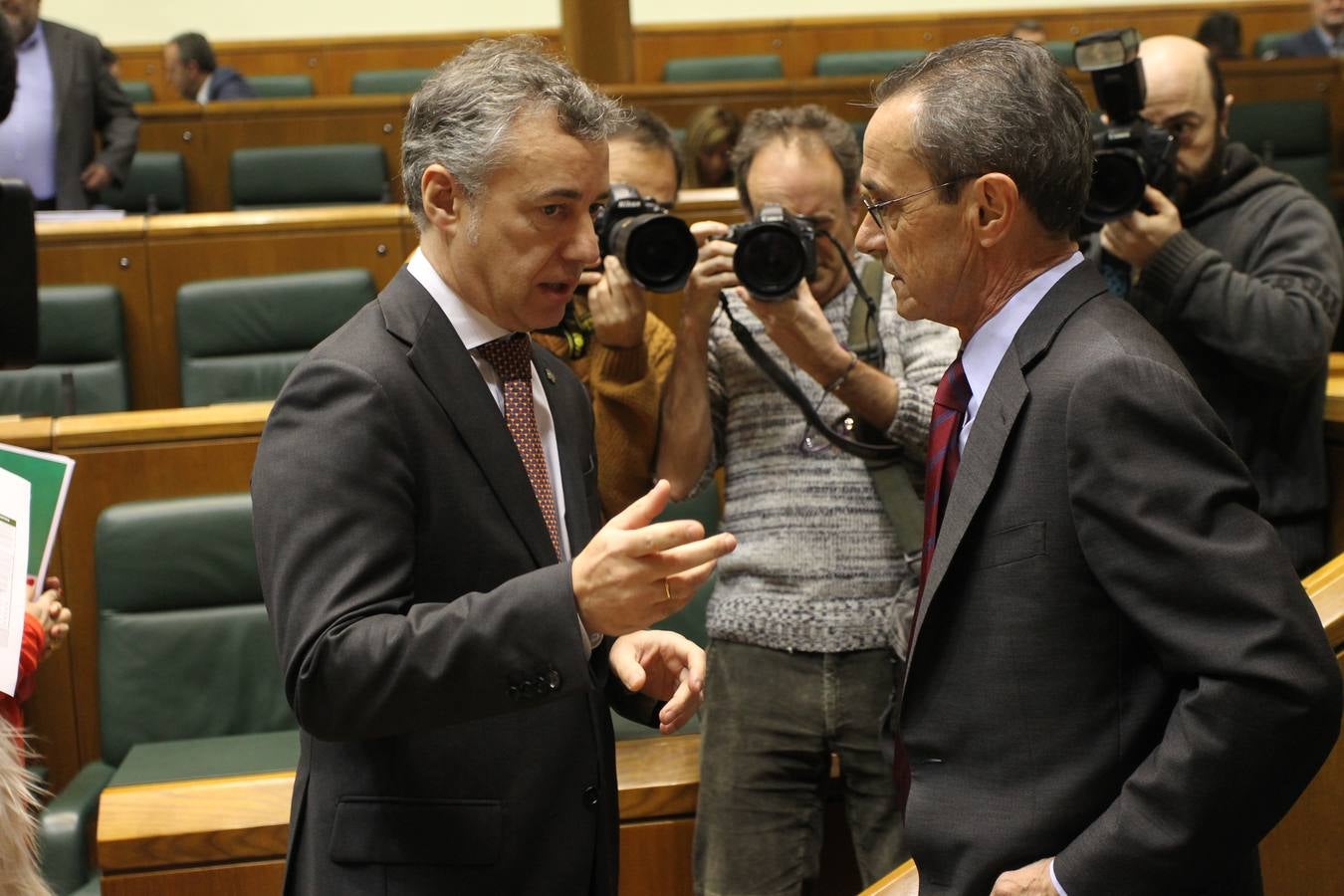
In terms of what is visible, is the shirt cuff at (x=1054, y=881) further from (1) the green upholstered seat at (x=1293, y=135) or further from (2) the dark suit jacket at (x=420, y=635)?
(1) the green upholstered seat at (x=1293, y=135)

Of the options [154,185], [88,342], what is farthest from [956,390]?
[154,185]

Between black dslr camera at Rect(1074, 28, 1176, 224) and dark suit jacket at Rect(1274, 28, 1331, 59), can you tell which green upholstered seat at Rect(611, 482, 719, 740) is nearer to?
black dslr camera at Rect(1074, 28, 1176, 224)

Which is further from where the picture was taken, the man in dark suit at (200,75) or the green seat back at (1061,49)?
the green seat back at (1061,49)

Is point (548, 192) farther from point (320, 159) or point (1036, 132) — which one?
point (320, 159)

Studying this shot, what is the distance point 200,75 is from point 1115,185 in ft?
14.9

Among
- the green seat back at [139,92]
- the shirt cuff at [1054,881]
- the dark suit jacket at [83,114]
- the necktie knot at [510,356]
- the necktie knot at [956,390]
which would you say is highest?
the green seat back at [139,92]

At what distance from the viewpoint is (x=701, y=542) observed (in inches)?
31.0

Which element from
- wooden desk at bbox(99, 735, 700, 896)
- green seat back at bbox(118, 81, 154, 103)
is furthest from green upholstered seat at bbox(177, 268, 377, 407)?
green seat back at bbox(118, 81, 154, 103)

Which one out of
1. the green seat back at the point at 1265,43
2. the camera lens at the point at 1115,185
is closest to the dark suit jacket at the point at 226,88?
the green seat back at the point at 1265,43

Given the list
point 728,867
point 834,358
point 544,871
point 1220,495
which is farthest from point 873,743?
point 1220,495

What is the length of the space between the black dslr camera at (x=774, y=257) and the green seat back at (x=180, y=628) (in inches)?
34.3

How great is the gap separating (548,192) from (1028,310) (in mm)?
364

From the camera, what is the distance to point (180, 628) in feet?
6.15

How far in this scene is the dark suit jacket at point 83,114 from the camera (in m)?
3.64
